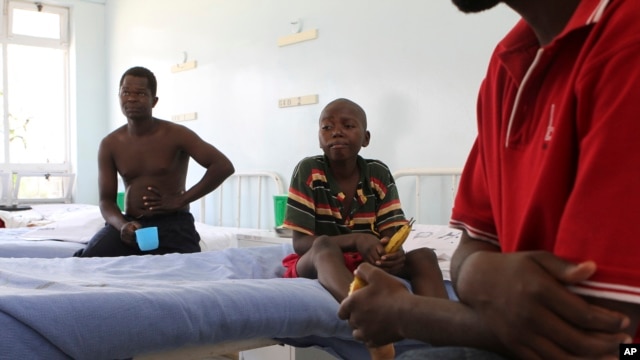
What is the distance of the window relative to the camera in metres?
5.63

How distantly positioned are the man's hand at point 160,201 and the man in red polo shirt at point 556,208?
2.04m

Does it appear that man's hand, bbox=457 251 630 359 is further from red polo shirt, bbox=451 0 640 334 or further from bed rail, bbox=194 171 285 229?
bed rail, bbox=194 171 285 229

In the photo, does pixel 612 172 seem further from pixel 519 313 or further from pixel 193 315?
pixel 193 315

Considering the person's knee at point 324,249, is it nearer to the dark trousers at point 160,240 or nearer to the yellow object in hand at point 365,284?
the yellow object in hand at point 365,284

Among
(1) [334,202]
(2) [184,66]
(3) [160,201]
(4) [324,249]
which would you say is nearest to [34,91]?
(2) [184,66]

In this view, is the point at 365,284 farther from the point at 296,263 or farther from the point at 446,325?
the point at 296,263

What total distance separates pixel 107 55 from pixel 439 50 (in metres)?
4.24

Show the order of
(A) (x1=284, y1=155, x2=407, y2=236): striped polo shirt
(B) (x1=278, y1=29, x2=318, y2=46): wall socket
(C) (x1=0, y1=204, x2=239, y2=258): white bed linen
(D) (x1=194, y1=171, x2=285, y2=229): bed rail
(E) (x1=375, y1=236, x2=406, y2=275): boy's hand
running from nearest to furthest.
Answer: (E) (x1=375, y1=236, x2=406, y2=275): boy's hand
(A) (x1=284, y1=155, x2=407, y2=236): striped polo shirt
(C) (x1=0, y1=204, x2=239, y2=258): white bed linen
(B) (x1=278, y1=29, x2=318, y2=46): wall socket
(D) (x1=194, y1=171, x2=285, y2=229): bed rail

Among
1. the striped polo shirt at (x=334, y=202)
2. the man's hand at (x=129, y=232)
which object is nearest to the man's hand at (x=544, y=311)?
the striped polo shirt at (x=334, y=202)

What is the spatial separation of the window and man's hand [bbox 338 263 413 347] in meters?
5.42

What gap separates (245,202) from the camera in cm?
419

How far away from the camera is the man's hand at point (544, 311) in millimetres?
623

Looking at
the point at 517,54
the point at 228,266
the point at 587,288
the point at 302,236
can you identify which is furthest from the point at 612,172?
the point at 228,266

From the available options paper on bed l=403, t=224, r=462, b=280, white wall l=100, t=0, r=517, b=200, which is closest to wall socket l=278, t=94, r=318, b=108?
white wall l=100, t=0, r=517, b=200
